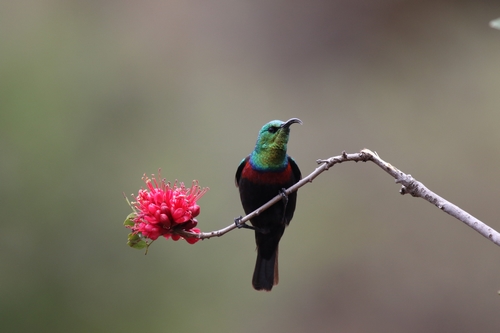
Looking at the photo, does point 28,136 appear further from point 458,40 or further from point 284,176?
point 458,40

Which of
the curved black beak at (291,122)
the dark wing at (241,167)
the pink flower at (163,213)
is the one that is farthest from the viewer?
the dark wing at (241,167)

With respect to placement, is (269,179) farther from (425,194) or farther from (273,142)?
(425,194)

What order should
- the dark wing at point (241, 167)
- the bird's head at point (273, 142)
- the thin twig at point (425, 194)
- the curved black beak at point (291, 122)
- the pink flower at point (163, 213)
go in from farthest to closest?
the dark wing at point (241, 167) < the bird's head at point (273, 142) < the curved black beak at point (291, 122) < the pink flower at point (163, 213) < the thin twig at point (425, 194)

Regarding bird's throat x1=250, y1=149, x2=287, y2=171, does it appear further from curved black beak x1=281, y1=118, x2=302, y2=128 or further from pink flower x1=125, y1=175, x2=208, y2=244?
pink flower x1=125, y1=175, x2=208, y2=244

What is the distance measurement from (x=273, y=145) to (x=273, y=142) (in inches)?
0.4

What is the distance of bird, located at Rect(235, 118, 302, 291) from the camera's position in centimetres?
163

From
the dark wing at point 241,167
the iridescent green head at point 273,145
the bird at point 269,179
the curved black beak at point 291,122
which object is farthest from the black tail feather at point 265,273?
the curved black beak at point 291,122

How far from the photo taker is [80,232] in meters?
2.99

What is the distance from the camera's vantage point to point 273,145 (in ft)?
5.35

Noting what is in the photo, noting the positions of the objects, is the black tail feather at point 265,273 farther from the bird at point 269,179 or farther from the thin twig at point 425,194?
the thin twig at point 425,194

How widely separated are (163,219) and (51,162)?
6.70 ft

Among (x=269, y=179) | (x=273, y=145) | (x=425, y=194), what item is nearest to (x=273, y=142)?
(x=273, y=145)

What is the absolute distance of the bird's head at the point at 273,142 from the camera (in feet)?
5.27

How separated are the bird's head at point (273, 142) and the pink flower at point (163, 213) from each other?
407 millimetres
